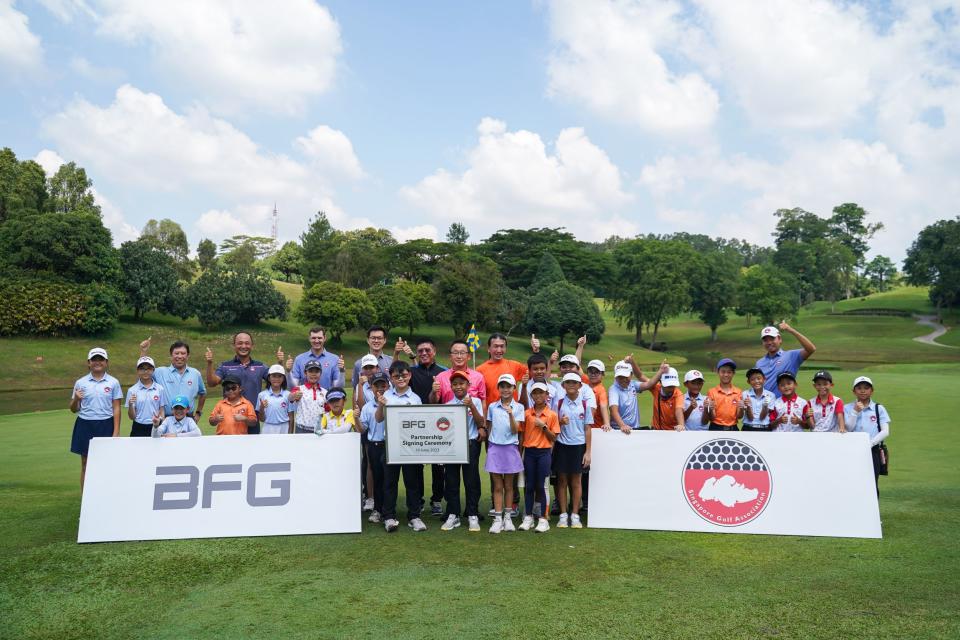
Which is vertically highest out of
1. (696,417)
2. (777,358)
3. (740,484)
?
(777,358)

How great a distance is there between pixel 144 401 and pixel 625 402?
5.79 meters

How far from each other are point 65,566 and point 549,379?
5.44 meters

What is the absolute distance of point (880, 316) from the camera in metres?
77.2

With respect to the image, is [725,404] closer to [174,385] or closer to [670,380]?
[670,380]

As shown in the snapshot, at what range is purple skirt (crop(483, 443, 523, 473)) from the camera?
738cm

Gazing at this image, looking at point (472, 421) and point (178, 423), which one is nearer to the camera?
point (472, 421)

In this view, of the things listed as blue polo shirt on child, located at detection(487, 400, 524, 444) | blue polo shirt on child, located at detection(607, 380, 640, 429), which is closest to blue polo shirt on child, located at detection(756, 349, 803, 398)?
blue polo shirt on child, located at detection(607, 380, 640, 429)

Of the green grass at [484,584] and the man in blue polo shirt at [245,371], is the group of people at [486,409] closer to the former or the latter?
the man in blue polo shirt at [245,371]

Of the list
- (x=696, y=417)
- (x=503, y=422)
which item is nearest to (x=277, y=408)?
(x=503, y=422)

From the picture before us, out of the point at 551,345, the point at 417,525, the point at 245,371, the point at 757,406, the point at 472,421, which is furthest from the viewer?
the point at 551,345

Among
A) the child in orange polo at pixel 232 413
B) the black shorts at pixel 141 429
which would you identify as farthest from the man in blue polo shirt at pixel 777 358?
the black shorts at pixel 141 429

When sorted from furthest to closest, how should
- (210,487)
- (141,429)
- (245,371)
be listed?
(245,371)
(141,429)
(210,487)

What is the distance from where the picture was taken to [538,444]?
742cm

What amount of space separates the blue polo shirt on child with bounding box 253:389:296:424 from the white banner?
3767 millimetres
